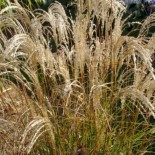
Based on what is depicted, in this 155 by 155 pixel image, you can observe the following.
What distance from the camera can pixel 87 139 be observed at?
8.61 feet

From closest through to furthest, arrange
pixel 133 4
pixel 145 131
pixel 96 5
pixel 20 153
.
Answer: pixel 20 153
pixel 96 5
pixel 145 131
pixel 133 4

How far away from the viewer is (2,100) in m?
2.57

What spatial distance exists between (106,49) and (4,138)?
75 cm

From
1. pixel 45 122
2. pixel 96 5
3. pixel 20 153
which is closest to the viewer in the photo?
pixel 45 122

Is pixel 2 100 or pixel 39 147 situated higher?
pixel 2 100

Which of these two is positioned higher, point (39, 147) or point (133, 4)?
point (133, 4)

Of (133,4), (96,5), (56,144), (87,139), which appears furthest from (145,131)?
(133,4)

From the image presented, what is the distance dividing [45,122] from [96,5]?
730 millimetres

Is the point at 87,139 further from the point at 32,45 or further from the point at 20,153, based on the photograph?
the point at 32,45

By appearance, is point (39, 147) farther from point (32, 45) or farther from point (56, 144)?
point (32, 45)

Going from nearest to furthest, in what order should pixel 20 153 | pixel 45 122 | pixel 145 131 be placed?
pixel 45 122
pixel 20 153
pixel 145 131

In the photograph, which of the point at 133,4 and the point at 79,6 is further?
the point at 133,4

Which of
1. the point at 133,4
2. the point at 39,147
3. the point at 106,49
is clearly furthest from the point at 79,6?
the point at 133,4

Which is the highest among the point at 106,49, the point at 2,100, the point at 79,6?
the point at 79,6
